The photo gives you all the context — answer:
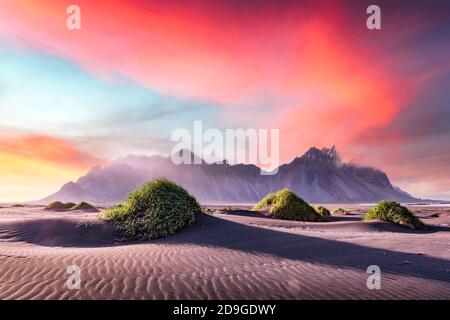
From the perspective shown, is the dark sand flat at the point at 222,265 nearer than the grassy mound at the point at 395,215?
Yes

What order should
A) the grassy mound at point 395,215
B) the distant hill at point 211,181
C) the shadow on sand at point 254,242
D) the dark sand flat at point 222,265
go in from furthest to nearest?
the distant hill at point 211,181 < the grassy mound at point 395,215 < the shadow on sand at point 254,242 < the dark sand flat at point 222,265

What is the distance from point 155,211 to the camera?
1234 cm

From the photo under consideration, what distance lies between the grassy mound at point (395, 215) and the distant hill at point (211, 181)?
428ft

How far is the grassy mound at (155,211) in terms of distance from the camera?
12.0m

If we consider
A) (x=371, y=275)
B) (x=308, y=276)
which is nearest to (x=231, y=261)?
(x=308, y=276)

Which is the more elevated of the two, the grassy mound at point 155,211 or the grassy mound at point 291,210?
the grassy mound at point 155,211

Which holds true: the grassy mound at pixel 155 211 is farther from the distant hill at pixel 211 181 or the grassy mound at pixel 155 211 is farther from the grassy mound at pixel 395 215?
the distant hill at pixel 211 181

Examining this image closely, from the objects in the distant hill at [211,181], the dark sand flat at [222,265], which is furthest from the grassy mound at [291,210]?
the distant hill at [211,181]

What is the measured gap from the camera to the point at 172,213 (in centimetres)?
1241

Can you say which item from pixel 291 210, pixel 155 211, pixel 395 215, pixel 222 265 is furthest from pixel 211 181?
pixel 222 265

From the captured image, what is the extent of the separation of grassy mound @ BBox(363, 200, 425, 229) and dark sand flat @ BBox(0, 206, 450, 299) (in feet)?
17.3

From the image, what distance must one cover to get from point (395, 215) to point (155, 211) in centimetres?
1104
